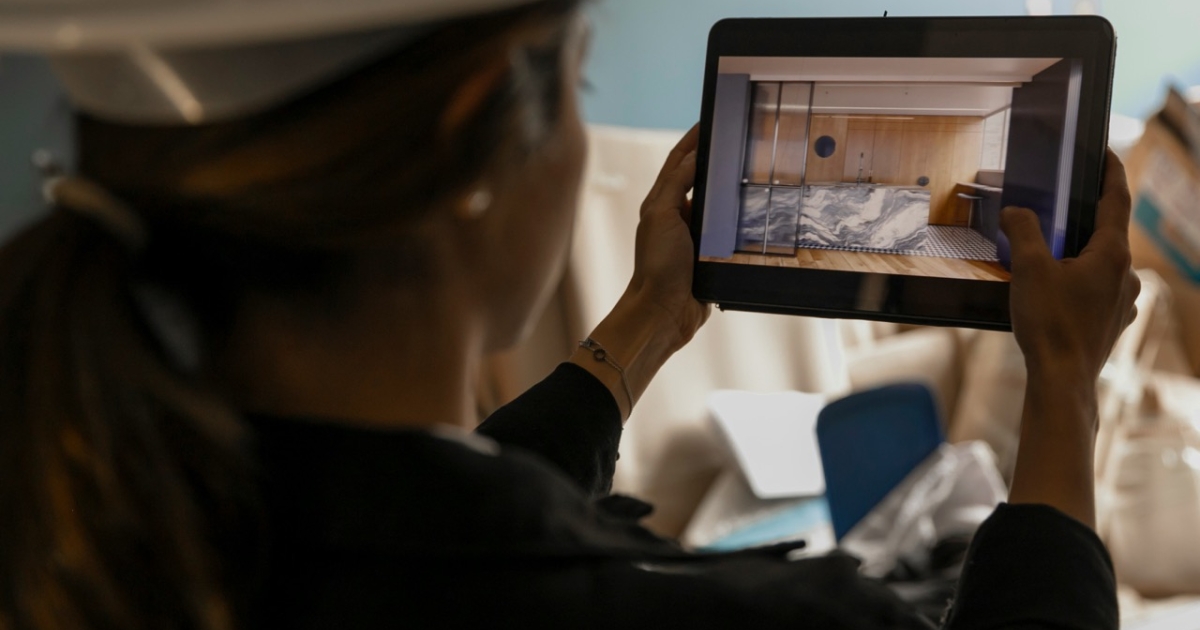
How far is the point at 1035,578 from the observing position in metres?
0.38

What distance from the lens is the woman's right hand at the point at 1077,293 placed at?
0.46m

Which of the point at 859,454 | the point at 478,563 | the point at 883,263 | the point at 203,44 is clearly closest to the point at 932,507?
the point at 859,454

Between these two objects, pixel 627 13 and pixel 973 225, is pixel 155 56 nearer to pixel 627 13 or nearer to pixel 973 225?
pixel 973 225

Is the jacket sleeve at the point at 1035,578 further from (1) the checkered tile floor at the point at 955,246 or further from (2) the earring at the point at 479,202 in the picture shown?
(2) the earring at the point at 479,202

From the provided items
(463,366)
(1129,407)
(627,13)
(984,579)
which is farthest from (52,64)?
(1129,407)

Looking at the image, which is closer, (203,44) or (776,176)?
(203,44)

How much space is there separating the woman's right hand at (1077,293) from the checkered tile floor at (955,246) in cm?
3

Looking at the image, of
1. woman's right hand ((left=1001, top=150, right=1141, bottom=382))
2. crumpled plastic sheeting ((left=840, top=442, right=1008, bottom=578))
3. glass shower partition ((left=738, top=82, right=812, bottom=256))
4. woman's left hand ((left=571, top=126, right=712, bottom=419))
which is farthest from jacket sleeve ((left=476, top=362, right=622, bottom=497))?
crumpled plastic sheeting ((left=840, top=442, right=1008, bottom=578))

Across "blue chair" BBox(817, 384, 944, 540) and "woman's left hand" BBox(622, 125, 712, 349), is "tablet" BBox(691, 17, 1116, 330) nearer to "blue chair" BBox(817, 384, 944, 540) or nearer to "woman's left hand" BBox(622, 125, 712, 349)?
"woman's left hand" BBox(622, 125, 712, 349)

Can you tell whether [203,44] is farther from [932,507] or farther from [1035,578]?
[932,507]

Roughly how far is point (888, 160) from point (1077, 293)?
0.13 metres

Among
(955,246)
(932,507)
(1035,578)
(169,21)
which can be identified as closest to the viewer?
(169,21)

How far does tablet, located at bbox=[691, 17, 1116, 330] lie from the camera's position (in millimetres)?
495

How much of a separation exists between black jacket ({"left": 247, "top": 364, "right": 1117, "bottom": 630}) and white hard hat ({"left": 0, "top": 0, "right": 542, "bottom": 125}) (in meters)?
0.12
